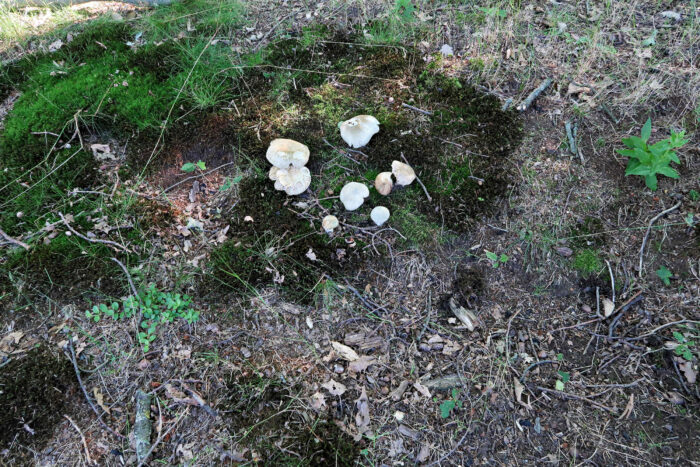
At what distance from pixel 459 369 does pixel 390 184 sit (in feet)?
4.91

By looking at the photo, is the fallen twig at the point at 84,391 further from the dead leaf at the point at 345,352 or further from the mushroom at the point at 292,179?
the mushroom at the point at 292,179

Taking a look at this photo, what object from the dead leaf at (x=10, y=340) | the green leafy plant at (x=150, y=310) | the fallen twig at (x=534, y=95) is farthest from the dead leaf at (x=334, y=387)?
the fallen twig at (x=534, y=95)

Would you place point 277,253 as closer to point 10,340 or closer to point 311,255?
point 311,255

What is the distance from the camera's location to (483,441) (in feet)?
8.04

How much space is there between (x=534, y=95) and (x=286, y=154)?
2428 millimetres

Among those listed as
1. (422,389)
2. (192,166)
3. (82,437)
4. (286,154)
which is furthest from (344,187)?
(82,437)

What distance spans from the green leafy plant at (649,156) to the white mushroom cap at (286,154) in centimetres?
256

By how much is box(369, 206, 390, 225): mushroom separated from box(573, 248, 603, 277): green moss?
155 centimetres

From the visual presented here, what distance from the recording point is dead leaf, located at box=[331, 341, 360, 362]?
272 centimetres

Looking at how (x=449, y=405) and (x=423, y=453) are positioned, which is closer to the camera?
(x=423, y=453)

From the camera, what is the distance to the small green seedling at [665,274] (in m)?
2.88

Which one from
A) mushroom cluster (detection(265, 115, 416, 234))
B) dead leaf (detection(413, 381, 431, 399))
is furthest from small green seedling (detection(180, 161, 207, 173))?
dead leaf (detection(413, 381, 431, 399))

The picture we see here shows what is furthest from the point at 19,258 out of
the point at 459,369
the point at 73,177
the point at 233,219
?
the point at 459,369

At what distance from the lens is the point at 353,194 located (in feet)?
10.0
